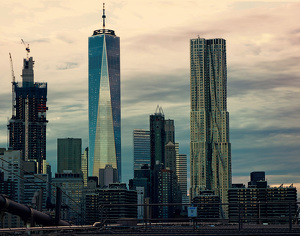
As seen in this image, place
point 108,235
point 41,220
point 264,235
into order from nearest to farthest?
point 264,235
point 108,235
point 41,220

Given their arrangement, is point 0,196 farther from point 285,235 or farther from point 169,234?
point 285,235

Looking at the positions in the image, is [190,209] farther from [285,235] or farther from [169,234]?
[285,235]

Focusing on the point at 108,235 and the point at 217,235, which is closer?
the point at 217,235

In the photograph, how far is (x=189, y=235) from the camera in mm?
26016

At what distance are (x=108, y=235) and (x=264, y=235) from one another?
6.28 m

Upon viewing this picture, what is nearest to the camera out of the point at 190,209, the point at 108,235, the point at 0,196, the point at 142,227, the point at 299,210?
the point at 108,235

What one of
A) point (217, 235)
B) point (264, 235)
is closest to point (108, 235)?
point (217, 235)

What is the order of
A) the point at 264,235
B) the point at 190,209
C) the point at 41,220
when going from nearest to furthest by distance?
the point at 264,235 → the point at 190,209 → the point at 41,220

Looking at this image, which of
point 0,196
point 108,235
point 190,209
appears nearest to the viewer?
point 108,235

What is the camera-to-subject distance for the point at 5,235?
35094 mm

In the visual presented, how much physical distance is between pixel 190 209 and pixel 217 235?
6.59 meters

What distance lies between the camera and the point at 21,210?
6294 cm

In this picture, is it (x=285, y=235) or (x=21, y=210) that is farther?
(x=21, y=210)

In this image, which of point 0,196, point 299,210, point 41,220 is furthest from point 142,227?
point 41,220
